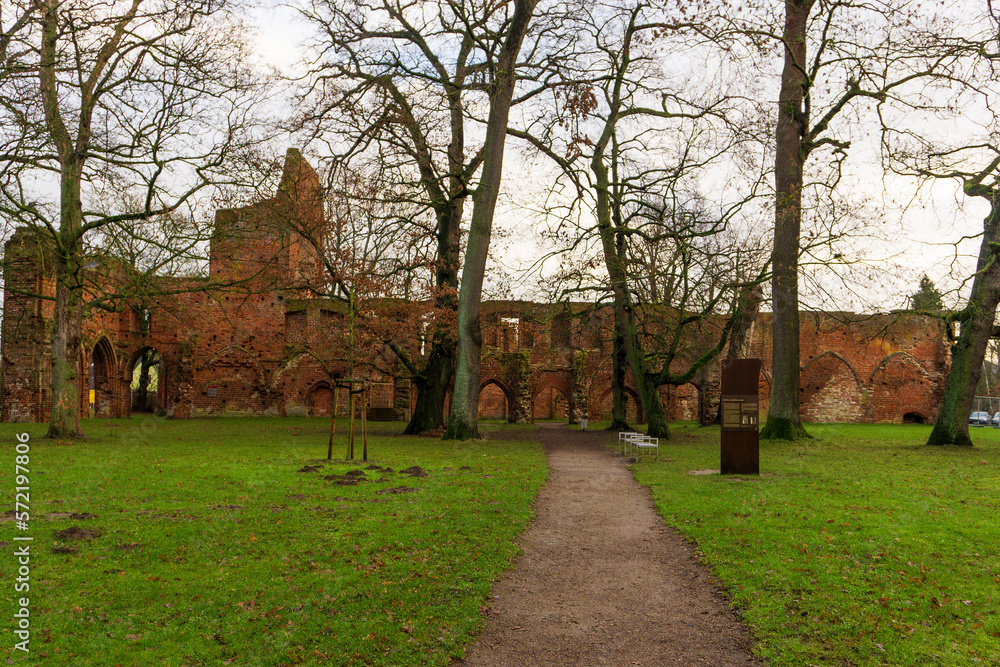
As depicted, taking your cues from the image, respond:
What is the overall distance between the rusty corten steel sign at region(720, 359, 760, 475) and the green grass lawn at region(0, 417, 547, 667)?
3307 mm

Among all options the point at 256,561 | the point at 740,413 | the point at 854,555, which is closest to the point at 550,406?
the point at 740,413

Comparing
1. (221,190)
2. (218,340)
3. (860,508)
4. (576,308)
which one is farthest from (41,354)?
(860,508)

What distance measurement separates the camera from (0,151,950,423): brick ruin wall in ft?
80.2

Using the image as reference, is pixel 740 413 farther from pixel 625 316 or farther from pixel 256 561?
pixel 625 316

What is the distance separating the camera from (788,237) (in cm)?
1825

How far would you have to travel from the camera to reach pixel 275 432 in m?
21.6

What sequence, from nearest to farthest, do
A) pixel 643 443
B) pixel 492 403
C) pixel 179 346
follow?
1. pixel 643 443
2. pixel 179 346
3. pixel 492 403

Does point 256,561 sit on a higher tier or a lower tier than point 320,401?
higher

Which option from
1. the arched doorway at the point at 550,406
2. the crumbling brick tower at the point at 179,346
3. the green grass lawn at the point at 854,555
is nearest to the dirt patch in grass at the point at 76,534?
the green grass lawn at the point at 854,555

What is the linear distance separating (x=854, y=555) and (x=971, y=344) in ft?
48.8

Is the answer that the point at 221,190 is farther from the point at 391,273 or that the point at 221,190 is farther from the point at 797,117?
the point at 797,117

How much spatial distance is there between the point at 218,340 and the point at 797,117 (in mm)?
25061

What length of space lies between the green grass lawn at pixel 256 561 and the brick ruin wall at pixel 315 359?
40.2 feet

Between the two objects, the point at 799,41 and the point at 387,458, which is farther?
the point at 799,41
